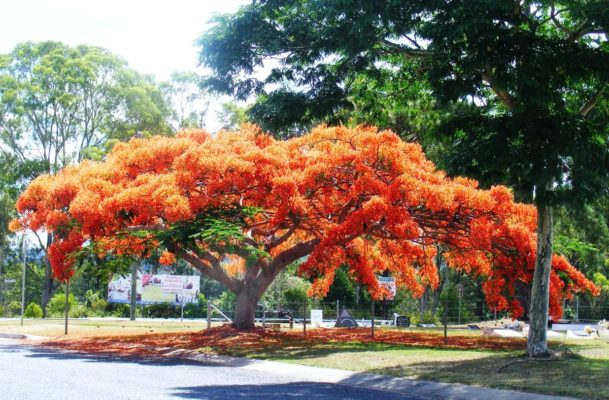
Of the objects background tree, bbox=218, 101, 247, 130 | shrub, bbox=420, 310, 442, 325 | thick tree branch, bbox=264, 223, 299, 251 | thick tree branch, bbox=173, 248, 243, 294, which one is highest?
background tree, bbox=218, 101, 247, 130

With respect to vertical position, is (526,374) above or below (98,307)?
below

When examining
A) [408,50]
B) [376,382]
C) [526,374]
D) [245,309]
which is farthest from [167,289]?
[526,374]

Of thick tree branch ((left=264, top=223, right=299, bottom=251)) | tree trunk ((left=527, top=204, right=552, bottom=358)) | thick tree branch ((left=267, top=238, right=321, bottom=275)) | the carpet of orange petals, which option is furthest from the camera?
thick tree branch ((left=264, top=223, right=299, bottom=251))

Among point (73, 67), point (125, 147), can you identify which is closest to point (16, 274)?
point (73, 67)

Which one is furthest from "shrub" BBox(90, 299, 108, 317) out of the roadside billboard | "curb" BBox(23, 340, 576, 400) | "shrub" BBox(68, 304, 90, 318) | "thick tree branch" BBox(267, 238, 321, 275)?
"curb" BBox(23, 340, 576, 400)

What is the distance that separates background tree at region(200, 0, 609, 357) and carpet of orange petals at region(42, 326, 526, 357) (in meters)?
6.98

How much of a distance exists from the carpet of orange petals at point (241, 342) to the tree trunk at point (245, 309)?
429 mm

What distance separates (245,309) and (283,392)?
41.7ft

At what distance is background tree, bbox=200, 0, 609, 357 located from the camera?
13.5 meters

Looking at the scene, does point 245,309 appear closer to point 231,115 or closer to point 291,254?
point 291,254

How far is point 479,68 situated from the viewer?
14.3m

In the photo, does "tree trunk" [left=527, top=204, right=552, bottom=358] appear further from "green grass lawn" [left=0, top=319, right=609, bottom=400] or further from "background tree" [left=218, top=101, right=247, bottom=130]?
"background tree" [left=218, top=101, right=247, bottom=130]

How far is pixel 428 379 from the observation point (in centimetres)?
1400

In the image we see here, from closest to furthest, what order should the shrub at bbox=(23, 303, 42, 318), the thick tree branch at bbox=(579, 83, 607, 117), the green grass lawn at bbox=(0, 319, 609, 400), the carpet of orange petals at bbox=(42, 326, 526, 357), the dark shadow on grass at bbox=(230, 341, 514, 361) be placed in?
the green grass lawn at bbox=(0, 319, 609, 400)
the thick tree branch at bbox=(579, 83, 607, 117)
the dark shadow on grass at bbox=(230, 341, 514, 361)
the carpet of orange petals at bbox=(42, 326, 526, 357)
the shrub at bbox=(23, 303, 42, 318)
